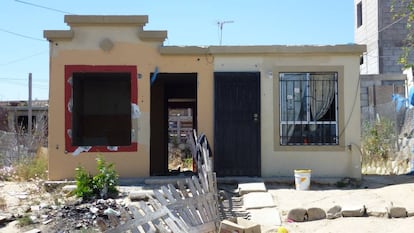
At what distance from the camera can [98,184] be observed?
961 cm

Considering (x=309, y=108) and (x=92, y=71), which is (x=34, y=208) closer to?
(x=92, y=71)

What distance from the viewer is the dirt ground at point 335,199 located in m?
7.24

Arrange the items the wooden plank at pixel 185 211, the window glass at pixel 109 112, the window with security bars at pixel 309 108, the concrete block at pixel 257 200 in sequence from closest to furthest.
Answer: the wooden plank at pixel 185 211 → the concrete block at pixel 257 200 → the window with security bars at pixel 309 108 → the window glass at pixel 109 112

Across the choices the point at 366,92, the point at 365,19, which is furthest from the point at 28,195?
the point at 365,19

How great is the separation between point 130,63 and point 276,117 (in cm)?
375

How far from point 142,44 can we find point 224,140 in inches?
120

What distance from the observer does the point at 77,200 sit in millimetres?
9445

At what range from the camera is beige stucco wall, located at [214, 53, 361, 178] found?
11492 millimetres

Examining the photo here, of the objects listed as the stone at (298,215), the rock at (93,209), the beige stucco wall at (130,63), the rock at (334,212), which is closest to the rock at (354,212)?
the rock at (334,212)

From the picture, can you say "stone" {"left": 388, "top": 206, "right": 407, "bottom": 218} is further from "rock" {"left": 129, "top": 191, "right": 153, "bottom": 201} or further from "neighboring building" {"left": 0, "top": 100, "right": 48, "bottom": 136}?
"neighboring building" {"left": 0, "top": 100, "right": 48, "bottom": 136}

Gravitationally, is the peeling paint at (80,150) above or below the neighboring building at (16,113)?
below

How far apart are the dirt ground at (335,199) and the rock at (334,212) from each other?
11cm

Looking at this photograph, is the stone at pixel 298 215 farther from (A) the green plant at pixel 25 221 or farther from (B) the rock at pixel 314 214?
(A) the green plant at pixel 25 221

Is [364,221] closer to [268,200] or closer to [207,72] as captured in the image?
[268,200]
